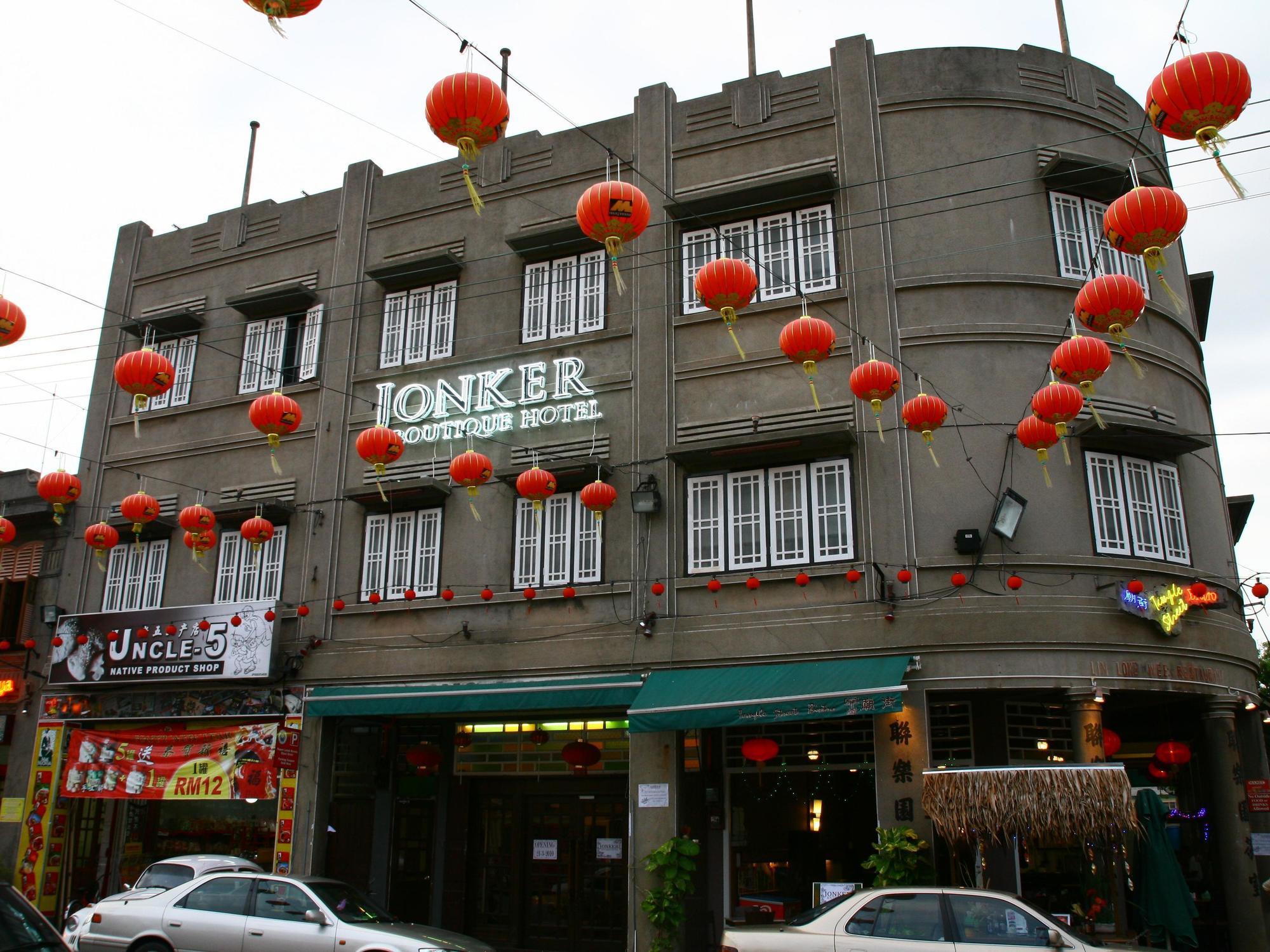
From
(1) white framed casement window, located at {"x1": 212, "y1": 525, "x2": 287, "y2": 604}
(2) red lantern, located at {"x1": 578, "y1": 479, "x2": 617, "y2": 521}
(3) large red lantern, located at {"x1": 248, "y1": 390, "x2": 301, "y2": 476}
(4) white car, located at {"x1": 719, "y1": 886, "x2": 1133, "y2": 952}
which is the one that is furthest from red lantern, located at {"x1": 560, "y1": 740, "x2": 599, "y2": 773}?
(3) large red lantern, located at {"x1": 248, "y1": 390, "x2": 301, "y2": 476}

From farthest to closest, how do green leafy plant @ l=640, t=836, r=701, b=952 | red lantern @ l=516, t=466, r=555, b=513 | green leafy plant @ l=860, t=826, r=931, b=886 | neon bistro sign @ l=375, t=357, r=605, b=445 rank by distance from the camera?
neon bistro sign @ l=375, t=357, r=605, b=445 < red lantern @ l=516, t=466, r=555, b=513 < green leafy plant @ l=640, t=836, r=701, b=952 < green leafy plant @ l=860, t=826, r=931, b=886

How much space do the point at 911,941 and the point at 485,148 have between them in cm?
1579

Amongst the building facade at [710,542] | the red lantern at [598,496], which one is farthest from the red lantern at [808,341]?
the red lantern at [598,496]

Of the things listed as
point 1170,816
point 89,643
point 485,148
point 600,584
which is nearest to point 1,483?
point 89,643

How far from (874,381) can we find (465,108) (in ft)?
21.3

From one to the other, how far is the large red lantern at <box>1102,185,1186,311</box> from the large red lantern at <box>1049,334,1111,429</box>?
1593 millimetres

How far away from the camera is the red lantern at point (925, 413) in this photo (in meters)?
14.2

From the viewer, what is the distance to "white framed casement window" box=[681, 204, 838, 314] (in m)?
17.0

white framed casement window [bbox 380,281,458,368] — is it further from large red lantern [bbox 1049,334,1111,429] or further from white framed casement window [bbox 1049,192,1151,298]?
Result: large red lantern [bbox 1049,334,1111,429]

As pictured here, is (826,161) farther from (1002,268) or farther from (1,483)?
(1,483)

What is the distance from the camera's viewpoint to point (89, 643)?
20.3 m

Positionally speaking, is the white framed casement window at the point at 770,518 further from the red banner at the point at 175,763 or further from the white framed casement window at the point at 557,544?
the red banner at the point at 175,763

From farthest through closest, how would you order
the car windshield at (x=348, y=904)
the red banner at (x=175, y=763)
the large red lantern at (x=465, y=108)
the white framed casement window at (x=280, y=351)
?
the white framed casement window at (x=280, y=351)
the red banner at (x=175, y=763)
the car windshield at (x=348, y=904)
the large red lantern at (x=465, y=108)

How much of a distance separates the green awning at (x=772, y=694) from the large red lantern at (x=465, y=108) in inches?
311
